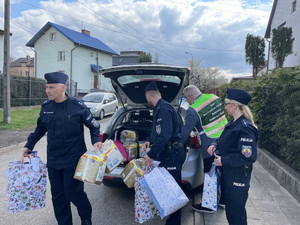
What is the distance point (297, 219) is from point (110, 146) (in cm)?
267

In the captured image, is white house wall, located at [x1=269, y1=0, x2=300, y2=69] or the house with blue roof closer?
white house wall, located at [x1=269, y1=0, x2=300, y2=69]

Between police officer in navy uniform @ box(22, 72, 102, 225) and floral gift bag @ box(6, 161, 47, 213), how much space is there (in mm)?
160

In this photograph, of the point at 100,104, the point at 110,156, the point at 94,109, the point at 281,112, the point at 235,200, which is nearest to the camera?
the point at 235,200

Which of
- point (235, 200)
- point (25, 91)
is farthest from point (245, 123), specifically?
point (25, 91)

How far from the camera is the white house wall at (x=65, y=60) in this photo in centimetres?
3153

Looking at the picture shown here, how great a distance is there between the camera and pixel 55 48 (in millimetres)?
31922

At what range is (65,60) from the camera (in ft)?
104

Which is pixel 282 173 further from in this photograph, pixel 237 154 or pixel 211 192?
pixel 237 154

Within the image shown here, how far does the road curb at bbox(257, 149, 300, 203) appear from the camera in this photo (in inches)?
150

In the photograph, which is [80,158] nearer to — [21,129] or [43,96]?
[21,129]

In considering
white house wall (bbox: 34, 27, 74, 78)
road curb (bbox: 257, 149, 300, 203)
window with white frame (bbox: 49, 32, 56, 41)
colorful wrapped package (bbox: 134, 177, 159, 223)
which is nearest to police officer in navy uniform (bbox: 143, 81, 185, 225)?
colorful wrapped package (bbox: 134, 177, 159, 223)

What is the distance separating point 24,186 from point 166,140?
1.68 meters

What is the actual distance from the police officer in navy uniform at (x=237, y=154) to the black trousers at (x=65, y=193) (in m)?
1.59

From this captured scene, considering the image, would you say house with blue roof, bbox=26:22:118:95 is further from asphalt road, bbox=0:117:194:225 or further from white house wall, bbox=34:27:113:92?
asphalt road, bbox=0:117:194:225
